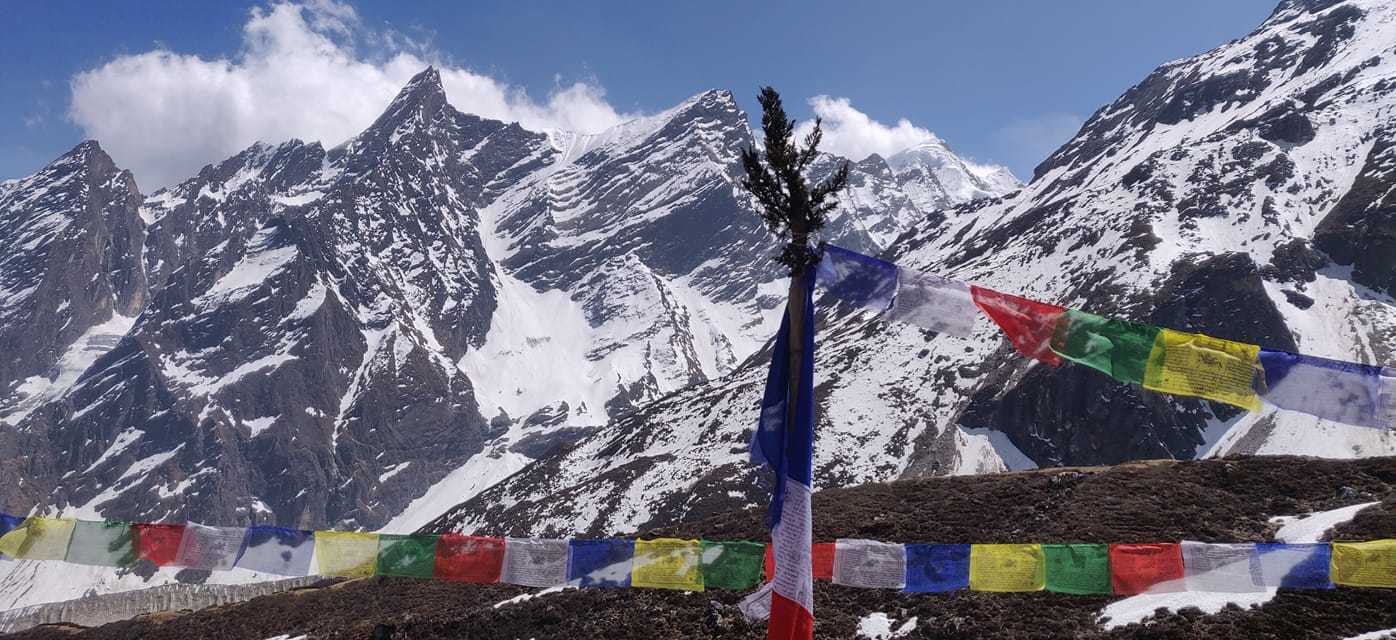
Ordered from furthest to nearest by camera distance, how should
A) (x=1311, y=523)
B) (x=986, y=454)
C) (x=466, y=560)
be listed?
1. (x=986, y=454)
2. (x=1311, y=523)
3. (x=466, y=560)

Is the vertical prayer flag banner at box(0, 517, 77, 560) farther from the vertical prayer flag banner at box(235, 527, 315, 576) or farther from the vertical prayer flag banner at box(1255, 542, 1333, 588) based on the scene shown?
the vertical prayer flag banner at box(1255, 542, 1333, 588)

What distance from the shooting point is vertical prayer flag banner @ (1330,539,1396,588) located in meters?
15.8

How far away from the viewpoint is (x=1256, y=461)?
93.1 feet

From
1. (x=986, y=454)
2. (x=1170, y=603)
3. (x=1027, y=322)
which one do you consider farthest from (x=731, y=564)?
(x=986, y=454)

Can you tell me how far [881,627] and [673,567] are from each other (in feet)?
17.2

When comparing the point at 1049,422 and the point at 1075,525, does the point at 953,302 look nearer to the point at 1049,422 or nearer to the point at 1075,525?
the point at 1075,525

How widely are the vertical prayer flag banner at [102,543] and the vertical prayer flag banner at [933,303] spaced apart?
19153mm

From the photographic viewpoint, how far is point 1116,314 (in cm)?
9656

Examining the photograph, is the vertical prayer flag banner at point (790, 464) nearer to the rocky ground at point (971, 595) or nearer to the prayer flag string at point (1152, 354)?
the prayer flag string at point (1152, 354)

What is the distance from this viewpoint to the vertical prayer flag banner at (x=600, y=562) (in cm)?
1951

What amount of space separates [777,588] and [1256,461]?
2444 centimetres

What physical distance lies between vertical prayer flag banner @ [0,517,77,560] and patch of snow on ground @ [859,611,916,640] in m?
19.0

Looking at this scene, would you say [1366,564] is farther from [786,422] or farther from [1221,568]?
[786,422]

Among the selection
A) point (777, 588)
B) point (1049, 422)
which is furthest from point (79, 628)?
point (1049, 422)
